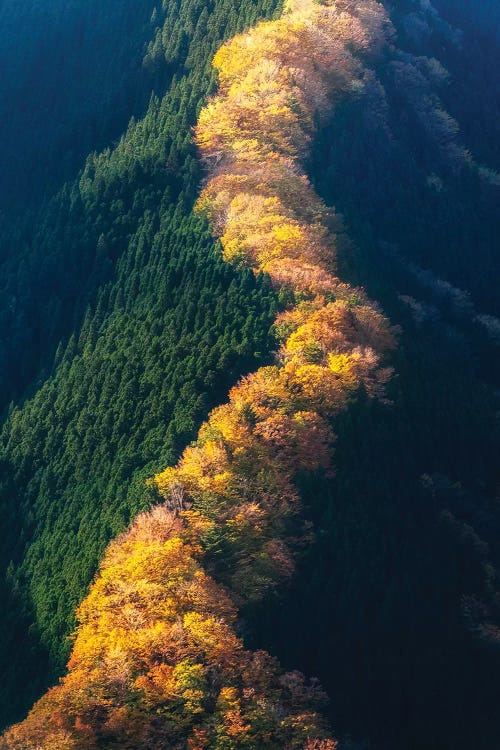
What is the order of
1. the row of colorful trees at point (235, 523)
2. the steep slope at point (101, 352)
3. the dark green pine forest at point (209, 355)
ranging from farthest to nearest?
the dark green pine forest at point (209, 355)
the steep slope at point (101, 352)
the row of colorful trees at point (235, 523)

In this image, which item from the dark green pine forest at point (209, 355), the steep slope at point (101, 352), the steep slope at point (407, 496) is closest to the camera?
the steep slope at point (407, 496)

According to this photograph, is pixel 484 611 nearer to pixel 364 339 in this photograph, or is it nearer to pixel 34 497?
pixel 364 339

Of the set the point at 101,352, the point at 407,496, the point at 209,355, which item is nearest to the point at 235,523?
the point at 209,355

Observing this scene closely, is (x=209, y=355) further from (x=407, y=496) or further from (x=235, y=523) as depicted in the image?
(x=407, y=496)

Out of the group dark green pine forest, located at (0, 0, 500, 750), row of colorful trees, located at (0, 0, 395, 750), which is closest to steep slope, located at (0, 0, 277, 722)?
dark green pine forest, located at (0, 0, 500, 750)

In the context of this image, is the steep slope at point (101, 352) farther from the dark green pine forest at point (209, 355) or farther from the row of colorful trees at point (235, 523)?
the row of colorful trees at point (235, 523)

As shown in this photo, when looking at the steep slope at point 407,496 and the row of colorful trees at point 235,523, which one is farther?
the steep slope at point 407,496

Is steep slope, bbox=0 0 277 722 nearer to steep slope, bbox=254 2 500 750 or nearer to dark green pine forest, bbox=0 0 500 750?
dark green pine forest, bbox=0 0 500 750

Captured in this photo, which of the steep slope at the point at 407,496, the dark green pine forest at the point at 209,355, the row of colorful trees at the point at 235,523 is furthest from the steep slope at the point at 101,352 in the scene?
the steep slope at the point at 407,496
